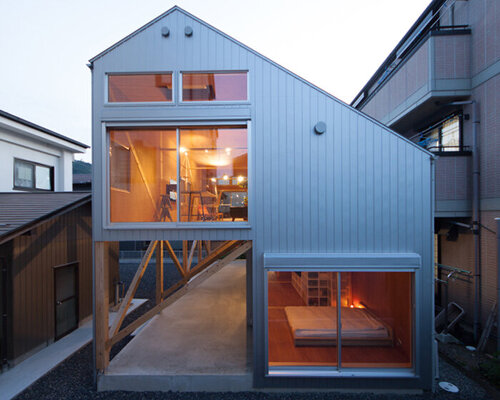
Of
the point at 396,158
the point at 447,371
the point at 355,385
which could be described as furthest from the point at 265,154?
the point at 447,371

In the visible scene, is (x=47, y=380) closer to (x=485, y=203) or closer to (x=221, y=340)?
(x=221, y=340)

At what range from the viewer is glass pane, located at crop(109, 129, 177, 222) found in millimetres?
4301

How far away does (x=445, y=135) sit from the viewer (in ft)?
23.7

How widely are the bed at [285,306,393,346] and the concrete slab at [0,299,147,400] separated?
474cm

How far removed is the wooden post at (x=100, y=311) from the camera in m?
4.29

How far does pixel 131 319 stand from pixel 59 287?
2.08 meters

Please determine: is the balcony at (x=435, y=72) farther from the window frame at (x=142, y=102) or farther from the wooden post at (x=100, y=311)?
the wooden post at (x=100, y=311)

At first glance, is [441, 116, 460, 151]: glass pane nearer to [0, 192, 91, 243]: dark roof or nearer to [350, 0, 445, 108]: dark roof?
[350, 0, 445, 108]: dark roof

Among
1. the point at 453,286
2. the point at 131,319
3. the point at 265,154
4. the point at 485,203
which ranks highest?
the point at 265,154

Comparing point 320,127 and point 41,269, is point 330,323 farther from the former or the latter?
point 41,269

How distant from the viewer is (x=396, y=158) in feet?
14.1

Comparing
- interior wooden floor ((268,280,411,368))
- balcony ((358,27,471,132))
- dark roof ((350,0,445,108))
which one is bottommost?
interior wooden floor ((268,280,411,368))

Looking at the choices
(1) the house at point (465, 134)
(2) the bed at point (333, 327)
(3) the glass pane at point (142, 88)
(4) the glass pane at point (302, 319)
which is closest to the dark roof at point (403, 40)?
(1) the house at point (465, 134)

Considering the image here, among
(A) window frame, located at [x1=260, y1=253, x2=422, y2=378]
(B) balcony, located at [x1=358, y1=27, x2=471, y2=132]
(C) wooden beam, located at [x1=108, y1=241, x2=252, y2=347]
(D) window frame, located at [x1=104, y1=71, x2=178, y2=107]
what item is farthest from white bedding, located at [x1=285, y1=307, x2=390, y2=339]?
(B) balcony, located at [x1=358, y1=27, x2=471, y2=132]
